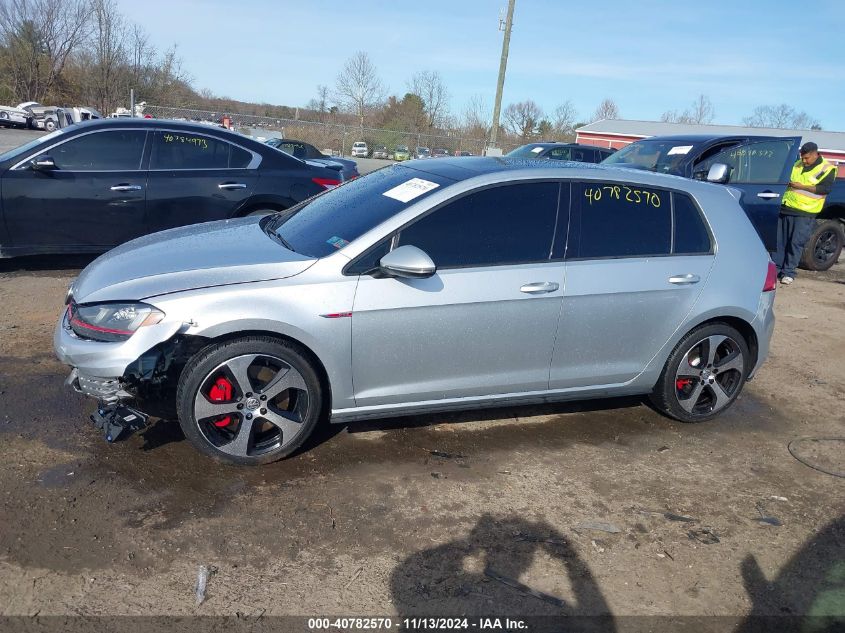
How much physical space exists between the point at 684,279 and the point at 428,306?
176 cm

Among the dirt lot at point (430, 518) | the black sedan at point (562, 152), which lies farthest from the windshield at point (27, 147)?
the black sedan at point (562, 152)

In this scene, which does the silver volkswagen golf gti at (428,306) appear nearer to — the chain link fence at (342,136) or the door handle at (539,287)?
the door handle at (539,287)

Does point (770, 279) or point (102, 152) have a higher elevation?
point (102, 152)

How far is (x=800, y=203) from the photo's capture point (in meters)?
9.42

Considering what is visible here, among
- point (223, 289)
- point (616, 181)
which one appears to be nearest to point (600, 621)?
point (223, 289)

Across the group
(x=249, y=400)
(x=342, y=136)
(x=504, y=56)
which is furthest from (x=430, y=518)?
(x=342, y=136)

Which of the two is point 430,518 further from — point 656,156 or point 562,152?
point 562,152

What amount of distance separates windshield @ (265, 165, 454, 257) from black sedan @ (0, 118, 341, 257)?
2.80m

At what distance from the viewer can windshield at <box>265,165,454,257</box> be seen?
13.3 feet

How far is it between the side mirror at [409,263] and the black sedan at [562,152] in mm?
11719

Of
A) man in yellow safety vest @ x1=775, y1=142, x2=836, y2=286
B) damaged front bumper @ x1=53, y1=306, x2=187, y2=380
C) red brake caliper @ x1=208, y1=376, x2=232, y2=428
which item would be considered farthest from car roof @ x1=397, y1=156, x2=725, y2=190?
man in yellow safety vest @ x1=775, y1=142, x2=836, y2=286

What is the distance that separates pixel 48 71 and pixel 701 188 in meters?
47.0

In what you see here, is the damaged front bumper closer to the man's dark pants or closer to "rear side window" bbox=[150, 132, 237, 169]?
"rear side window" bbox=[150, 132, 237, 169]

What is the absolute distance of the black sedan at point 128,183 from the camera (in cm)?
692
